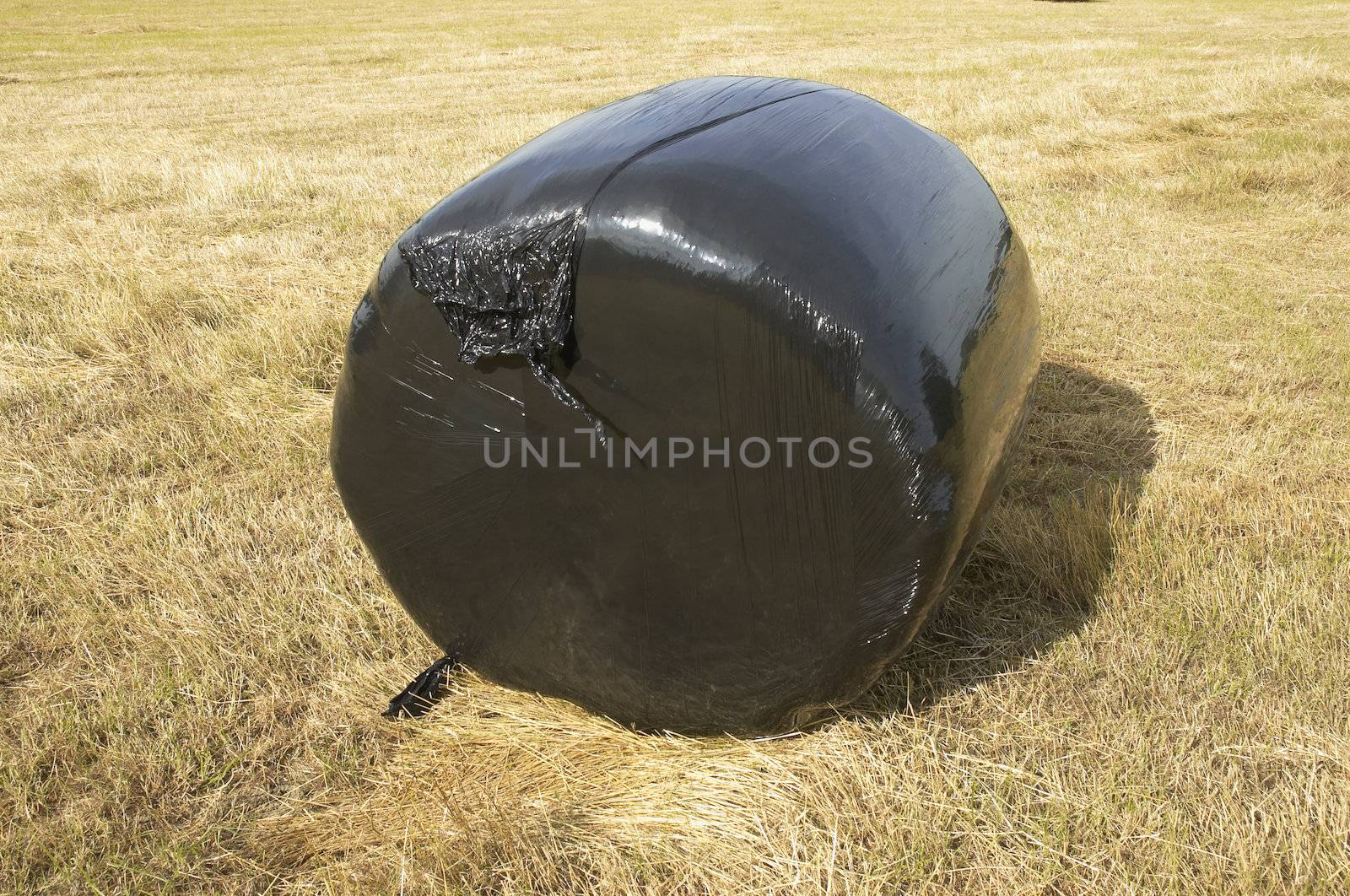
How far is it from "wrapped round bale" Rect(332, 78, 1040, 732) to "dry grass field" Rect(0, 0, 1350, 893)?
35cm

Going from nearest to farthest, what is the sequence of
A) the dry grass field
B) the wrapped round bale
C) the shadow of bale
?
the wrapped round bale, the dry grass field, the shadow of bale

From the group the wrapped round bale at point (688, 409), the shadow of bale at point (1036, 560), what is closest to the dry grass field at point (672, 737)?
the shadow of bale at point (1036, 560)

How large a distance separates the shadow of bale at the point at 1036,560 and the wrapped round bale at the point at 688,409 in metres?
0.43

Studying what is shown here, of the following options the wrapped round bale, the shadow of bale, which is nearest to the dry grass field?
the shadow of bale

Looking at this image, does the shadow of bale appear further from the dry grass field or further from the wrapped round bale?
the wrapped round bale

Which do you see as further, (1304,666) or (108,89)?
(108,89)

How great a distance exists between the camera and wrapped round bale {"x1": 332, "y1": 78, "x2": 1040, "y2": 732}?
6.91ft

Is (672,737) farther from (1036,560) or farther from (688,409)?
(1036,560)

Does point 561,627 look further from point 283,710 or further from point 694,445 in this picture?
point 283,710

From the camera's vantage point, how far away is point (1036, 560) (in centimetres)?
318

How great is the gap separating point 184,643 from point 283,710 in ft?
1.47

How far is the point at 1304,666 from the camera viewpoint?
8.89ft

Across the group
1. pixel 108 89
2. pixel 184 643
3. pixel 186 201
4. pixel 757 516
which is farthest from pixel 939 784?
pixel 108 89

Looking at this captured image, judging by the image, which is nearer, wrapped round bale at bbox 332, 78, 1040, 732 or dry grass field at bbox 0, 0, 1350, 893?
wrapped round bale at bbox 332, 78, 1040, 732
